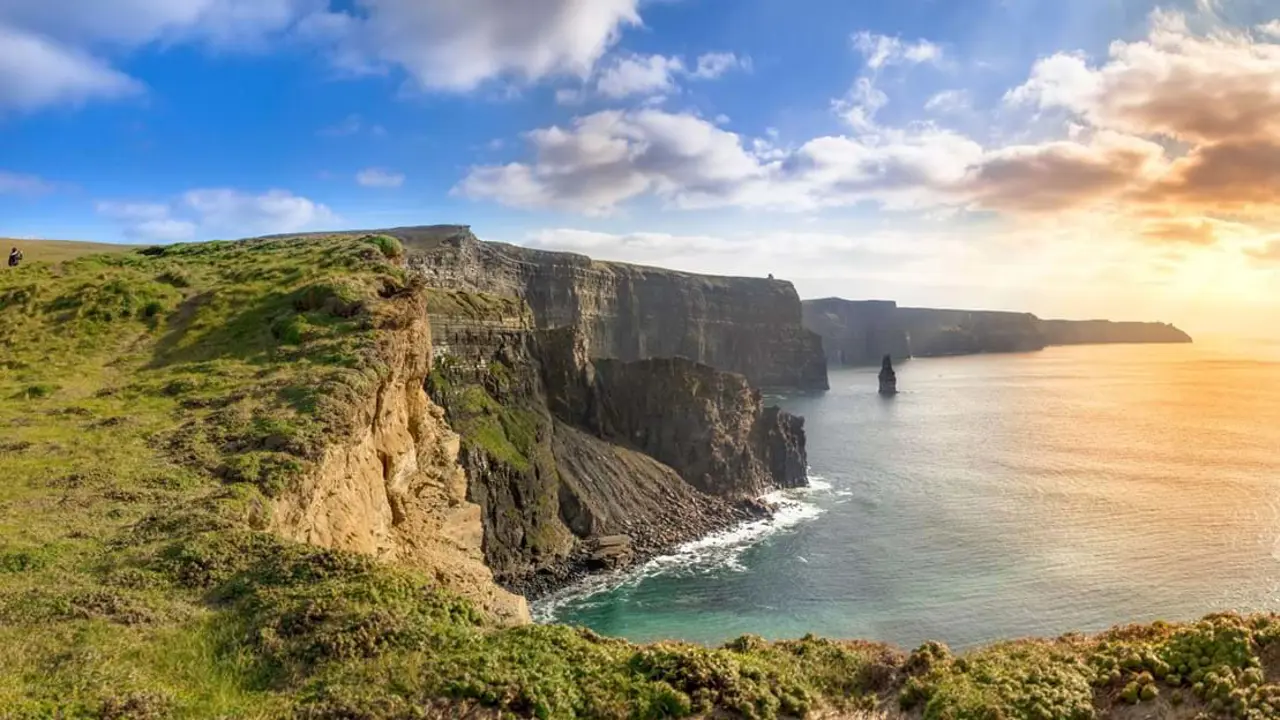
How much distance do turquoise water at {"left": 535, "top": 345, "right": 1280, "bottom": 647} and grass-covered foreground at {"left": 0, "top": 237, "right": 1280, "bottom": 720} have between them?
35079 millimetres

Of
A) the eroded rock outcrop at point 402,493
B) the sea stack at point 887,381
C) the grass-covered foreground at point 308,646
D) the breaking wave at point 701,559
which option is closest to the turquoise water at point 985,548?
the breaking wave at point 701,559

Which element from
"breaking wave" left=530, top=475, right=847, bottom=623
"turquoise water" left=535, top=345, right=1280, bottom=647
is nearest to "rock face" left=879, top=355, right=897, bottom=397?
"turquoise water" left=535, top=345, right=1280, bottom=647

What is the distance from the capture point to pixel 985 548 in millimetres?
64000

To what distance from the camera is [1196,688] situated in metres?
12.8

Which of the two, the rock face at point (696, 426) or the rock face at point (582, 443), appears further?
the rock face at point (696, 426)

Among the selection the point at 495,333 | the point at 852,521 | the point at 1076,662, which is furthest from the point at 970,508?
the point at 1076,662

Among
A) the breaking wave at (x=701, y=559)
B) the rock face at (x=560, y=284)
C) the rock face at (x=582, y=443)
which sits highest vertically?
the rock face at (x=560, y=284)

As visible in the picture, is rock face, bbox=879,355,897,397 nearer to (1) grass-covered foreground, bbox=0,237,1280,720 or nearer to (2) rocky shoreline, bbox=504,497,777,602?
(2) rocky shoreline, bbox=504,497,777,602

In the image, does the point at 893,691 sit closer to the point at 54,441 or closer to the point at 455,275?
the point at 54,441

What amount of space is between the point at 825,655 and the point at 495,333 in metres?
68.2

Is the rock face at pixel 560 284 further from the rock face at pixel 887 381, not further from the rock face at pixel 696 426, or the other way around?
the rock face at pixel 887 381

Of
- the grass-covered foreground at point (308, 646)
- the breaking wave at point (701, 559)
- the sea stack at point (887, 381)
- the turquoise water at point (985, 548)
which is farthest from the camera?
the sea stack at point (887, 381)

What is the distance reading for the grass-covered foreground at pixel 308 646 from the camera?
12.0 meters

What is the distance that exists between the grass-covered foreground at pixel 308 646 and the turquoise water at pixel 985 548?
3508 centimetres
